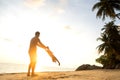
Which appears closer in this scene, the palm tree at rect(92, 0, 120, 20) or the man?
the man

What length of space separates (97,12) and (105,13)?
1833mm

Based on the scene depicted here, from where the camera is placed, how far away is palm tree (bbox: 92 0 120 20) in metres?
37.5

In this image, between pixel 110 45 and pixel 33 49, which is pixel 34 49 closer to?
pixel 33 49

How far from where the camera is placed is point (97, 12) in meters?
40.0

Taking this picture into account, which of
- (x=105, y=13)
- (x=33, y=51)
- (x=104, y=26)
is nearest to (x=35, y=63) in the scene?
(x=33, y=51)

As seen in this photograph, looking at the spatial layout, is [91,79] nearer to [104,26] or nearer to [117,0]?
[104,26]

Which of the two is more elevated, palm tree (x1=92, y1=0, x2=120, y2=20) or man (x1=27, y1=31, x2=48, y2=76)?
palm tree (x1=92, y1=0, x2=120, y2=20)

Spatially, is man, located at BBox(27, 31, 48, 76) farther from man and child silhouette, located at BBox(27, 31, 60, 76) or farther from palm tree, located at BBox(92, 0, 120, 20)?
palm tree, located at BBox(92, 0, 120, 20)

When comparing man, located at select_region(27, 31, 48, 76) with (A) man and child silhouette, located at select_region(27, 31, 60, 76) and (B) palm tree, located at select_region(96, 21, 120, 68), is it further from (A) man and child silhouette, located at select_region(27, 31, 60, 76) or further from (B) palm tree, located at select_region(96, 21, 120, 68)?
(B) palm tree, located at select_region(96, 21, 120, 68)

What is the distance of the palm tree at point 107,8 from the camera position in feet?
123

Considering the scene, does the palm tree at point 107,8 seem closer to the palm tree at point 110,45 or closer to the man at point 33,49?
the palm tree at point 110,45

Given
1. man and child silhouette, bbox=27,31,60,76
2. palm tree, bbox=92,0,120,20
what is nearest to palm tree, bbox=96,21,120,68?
palm tree, bbox=92,0,120,20

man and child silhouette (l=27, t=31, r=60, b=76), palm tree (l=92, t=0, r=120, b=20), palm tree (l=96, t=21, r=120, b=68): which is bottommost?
man and child silhouette (l=27, t=31, r=60, b=76)

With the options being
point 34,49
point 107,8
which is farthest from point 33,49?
point 107,8
